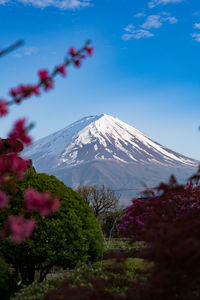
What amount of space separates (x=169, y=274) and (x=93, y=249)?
4123 millimetres

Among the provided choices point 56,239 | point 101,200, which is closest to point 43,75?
point 56,239

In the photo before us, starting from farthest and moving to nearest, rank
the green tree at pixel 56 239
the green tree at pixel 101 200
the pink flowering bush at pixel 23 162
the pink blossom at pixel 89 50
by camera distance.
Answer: the green tree at pixel 101 200 < the green tree at pixel 56 239 < the pink blossom at pixel 89 50 < the pink flowering bush at pixel 23 162

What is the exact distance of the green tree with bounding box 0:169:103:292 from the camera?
6.45m

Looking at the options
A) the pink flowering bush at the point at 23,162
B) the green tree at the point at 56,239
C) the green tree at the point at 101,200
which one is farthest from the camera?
the green tree at the point at 101,200

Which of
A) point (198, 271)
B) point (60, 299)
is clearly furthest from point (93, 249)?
point (198, 271)

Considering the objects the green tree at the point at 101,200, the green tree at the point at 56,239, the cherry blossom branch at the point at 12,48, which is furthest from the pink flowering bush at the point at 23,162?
the green tree at the point at 101,200

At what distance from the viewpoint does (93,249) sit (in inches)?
276

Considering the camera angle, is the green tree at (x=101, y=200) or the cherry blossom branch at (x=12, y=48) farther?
→ the green tree at (x=101, y=200)

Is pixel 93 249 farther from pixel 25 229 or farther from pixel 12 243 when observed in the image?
pixel 25 229

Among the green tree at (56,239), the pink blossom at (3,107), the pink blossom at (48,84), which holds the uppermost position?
the pink blossom at (48,84)

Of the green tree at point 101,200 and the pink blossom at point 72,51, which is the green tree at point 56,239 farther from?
the green tree at point 101,200

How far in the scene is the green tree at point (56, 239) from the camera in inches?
254

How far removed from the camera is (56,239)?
21.2 feet

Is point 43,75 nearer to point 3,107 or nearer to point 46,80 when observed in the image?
point 46,80
